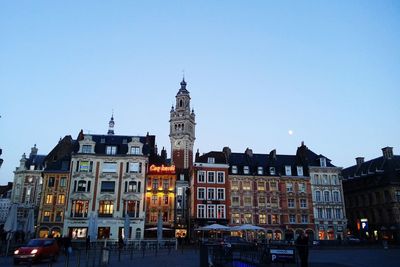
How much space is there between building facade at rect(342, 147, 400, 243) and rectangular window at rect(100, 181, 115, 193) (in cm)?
4167

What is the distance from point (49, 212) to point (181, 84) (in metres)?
70.0

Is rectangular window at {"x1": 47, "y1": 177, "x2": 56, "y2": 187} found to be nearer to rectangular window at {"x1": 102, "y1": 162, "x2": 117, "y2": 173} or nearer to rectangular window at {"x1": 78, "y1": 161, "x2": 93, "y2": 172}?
rectangular window at {"x1": 78, "y1": 161, "x2": 93, "y2": 172}

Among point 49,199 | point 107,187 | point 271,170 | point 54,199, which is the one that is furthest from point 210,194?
point 49,199

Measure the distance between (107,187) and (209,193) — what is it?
16255 millimetres

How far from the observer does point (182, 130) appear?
10319 centimetres

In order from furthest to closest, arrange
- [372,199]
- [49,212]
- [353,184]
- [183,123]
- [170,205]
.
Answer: [183,123] < [353,184] < [372,199] < [170,205] < [49,212]

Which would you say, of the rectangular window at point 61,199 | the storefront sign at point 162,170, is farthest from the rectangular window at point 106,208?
the storefront sign at point 162,170

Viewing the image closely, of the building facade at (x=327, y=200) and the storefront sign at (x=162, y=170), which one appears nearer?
the storefront sign at (x=162, y=170)

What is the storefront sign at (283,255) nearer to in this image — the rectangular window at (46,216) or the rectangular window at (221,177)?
the rectangular window at (221,177)

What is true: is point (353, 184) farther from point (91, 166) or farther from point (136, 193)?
point (91, 166)

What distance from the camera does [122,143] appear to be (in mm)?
57000

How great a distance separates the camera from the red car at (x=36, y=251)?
19.5m

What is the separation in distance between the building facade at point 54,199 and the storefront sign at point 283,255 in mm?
45145

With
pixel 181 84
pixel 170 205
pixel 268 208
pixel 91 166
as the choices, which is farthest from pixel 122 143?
pixel 181 84
